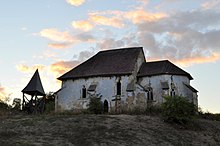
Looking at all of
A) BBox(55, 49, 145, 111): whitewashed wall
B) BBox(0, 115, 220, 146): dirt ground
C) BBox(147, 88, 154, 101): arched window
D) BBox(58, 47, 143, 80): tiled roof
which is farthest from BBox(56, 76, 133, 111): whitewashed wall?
BBox(0, 115, 220, 146): dirt ground

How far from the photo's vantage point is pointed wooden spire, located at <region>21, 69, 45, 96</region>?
42.7 metres

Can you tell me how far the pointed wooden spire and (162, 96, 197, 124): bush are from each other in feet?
48.8

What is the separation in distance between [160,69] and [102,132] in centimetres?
1926

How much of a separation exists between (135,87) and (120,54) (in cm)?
660

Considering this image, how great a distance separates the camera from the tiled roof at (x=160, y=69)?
46028 millimetres

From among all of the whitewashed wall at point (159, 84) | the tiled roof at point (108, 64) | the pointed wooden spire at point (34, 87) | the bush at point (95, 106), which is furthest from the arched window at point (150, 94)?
the pointed wooden spire at point (34, 87)

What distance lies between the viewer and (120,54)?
167ft

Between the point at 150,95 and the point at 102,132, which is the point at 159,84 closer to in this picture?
the point at 150,95

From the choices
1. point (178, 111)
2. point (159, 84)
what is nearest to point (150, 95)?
point (159, 84)

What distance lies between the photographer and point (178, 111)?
3556 cm

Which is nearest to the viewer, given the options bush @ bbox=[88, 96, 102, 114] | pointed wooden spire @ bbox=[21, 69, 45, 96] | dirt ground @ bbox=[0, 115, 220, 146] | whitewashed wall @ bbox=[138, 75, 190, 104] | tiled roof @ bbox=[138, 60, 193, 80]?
dirt ground @ bbox=[0, 115, 220, 146]

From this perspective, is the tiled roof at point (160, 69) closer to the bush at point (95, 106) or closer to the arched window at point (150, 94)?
the arched window at point (150, 94)

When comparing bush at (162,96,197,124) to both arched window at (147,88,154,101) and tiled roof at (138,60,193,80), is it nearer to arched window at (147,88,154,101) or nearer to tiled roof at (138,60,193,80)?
arched window at (147,88,154,101)

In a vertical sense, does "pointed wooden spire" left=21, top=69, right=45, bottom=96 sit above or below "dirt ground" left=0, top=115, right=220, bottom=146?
above
